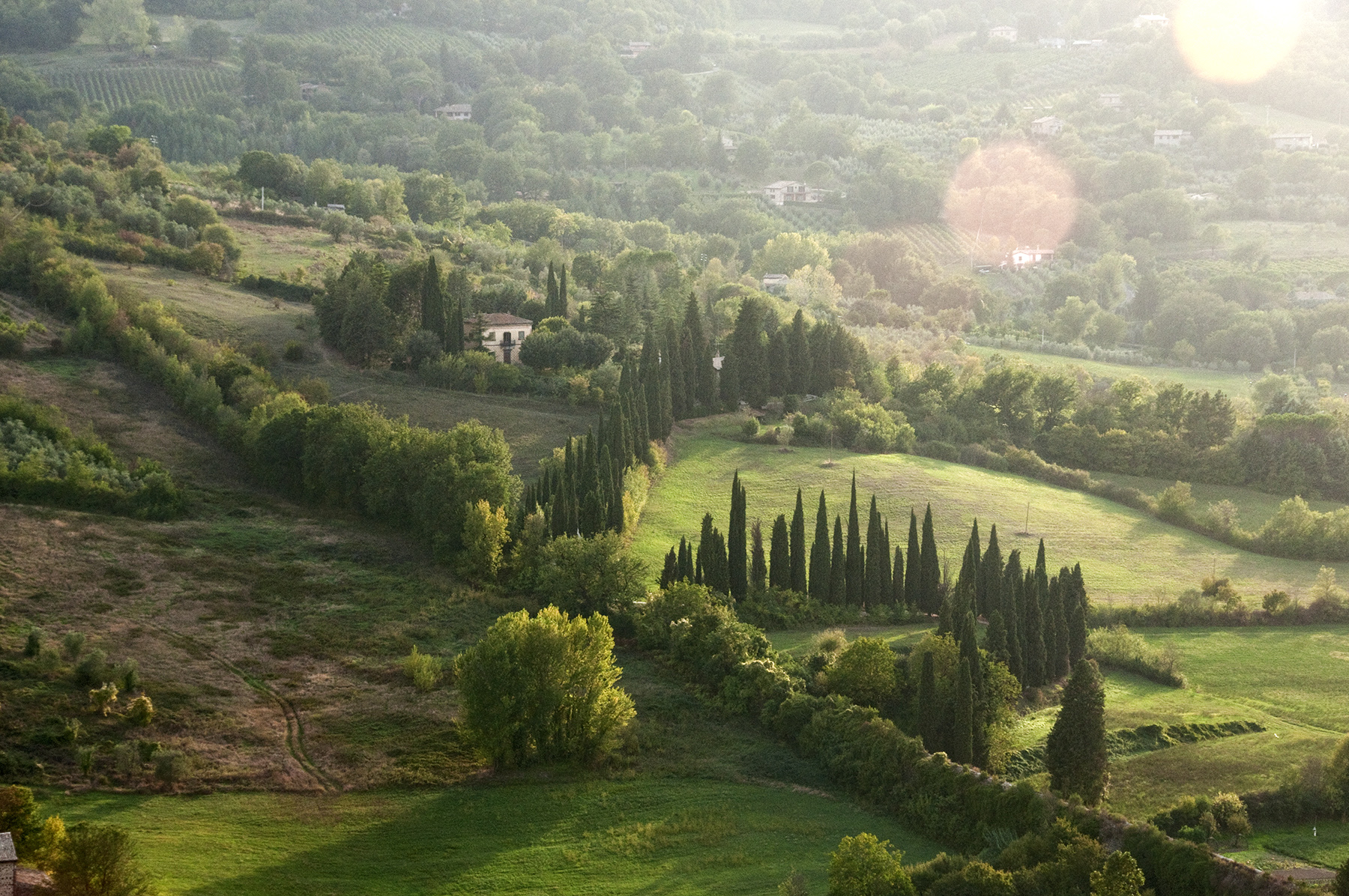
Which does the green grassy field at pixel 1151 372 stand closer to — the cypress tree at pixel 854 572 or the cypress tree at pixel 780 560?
the cypress tree at pixel 854 572

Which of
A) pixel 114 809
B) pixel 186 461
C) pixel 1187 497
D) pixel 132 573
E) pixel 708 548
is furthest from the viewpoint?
pixel 1187 497

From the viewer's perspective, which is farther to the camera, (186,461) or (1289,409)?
(1289,409)

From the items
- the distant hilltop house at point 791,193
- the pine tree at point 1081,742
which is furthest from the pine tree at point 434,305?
the distant hilltop house at point 791,193

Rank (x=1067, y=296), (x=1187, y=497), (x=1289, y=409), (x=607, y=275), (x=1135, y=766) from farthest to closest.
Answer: (x=1067, y=296)
(x=607, y=275)
(x=1289, y=409)
(x=1187, y=497)
(x=1135, y=766)

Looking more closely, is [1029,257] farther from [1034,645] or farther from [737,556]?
[1034,645]

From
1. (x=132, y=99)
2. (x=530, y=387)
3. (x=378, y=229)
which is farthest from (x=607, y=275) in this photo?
(x=132, y=99)

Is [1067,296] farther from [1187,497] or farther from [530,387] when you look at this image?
[530,387]

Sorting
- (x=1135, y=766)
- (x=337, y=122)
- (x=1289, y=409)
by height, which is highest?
(x=337, y=122)
